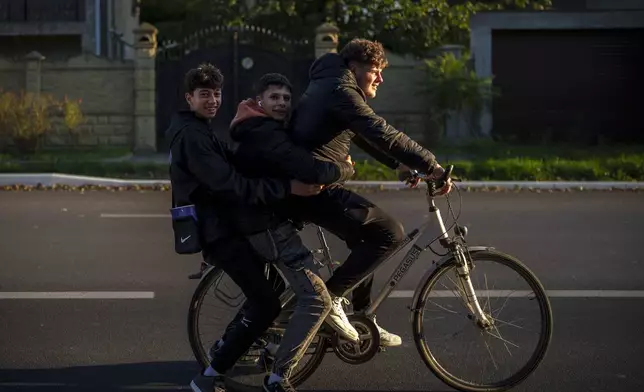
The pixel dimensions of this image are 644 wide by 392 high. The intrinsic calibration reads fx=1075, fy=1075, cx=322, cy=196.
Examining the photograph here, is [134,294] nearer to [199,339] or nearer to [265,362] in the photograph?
[199,339]

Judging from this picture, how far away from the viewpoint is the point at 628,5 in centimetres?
2459

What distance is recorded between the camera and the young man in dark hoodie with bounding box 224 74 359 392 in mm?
4707

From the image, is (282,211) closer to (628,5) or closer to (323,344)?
(323,344)

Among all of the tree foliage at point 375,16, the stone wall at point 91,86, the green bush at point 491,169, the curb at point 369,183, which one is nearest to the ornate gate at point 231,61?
the stone wall at point 91,86

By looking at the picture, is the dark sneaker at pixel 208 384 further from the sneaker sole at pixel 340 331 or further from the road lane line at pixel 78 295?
the road lane line at pixel 78 295

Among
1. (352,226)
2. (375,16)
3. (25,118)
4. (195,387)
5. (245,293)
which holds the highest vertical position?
(375,16)

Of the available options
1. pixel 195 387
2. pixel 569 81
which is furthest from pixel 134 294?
pixel 569 81

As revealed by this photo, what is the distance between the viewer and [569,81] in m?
24.9

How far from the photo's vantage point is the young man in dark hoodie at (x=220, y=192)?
15.1 ft

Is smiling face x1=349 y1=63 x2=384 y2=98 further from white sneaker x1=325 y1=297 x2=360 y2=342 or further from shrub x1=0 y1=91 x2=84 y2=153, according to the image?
shrub x1=0 y1=91 x2=84 y2=153

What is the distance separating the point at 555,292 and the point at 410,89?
14354mm

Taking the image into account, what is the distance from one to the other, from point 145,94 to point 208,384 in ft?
56.1

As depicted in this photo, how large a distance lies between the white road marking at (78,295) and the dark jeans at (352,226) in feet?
9.45

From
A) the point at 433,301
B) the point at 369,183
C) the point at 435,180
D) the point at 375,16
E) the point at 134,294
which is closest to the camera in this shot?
the point at 435,180
